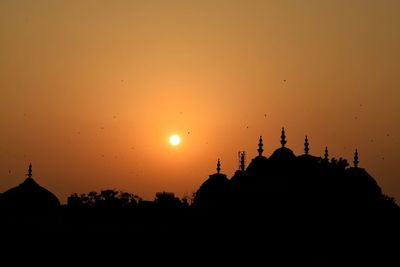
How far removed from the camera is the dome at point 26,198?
57.8 m

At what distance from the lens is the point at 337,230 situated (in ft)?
168

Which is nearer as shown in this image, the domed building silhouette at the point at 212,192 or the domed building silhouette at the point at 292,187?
the domed building silhouette at the point at 292,187

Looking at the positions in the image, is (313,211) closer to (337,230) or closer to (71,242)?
(337,230)

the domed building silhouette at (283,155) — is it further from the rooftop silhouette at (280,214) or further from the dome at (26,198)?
the dome at (26,198)

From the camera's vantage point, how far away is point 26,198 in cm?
5778

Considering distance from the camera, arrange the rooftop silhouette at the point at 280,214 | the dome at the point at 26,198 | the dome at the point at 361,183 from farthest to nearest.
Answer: the dome at the point at 26,198
the dome at the point at 361,183
the rooftop silhouette at the point at 280,214

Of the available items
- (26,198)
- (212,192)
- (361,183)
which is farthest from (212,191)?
(26,198)

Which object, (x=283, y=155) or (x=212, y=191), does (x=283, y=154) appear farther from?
(x=212, y=191)

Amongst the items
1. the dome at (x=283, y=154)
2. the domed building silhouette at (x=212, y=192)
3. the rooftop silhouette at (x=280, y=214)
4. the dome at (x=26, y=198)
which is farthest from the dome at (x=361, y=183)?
the dome at (x=26, y=198)

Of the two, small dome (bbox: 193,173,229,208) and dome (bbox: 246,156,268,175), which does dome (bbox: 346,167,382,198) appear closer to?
dome (bbox: 246,156,268,175)

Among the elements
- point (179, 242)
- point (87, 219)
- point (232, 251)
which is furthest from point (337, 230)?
point (87, 219)

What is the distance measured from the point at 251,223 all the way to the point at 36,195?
1448 cm

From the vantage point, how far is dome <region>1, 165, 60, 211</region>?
57.8 metres

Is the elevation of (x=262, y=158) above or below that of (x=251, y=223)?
above
